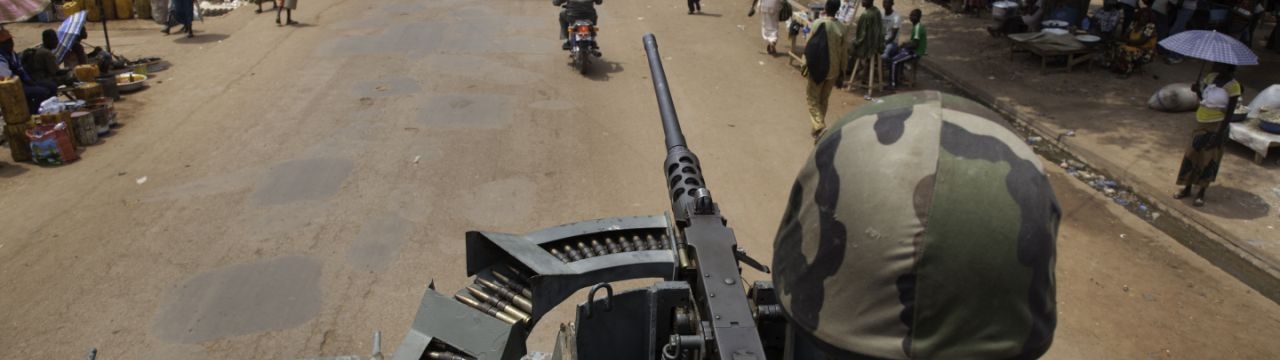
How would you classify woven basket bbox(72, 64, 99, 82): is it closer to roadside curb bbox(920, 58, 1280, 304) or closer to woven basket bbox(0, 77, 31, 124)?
woven basket bbox(0, 77, 31, 124)

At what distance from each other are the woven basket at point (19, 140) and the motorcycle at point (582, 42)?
20.5 feet

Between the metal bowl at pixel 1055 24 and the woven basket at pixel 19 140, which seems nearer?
the woven basket at pixel 19 140

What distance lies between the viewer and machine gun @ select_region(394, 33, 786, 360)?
3256 mm

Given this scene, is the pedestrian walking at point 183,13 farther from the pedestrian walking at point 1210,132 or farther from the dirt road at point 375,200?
the pedestrian walking at point 1210,132

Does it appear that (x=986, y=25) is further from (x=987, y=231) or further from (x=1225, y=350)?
(x=987, y=231)

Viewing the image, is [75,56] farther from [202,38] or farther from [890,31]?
[890,31]

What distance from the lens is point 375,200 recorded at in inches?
304

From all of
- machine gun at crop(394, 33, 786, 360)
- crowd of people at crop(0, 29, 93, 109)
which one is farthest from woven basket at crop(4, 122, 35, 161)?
machine gun at crop(394, 33, 786, 360)

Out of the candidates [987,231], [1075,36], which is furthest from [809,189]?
[1075,36]

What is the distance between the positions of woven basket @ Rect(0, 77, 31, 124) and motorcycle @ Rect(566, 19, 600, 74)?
6.26m

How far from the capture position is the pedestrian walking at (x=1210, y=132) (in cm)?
742

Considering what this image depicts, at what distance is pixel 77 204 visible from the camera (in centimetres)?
769

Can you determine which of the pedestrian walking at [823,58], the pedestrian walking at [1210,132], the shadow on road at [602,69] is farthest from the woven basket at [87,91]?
the pedestrian walking at [1210,132]

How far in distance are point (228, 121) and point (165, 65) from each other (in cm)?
388
